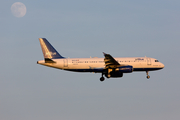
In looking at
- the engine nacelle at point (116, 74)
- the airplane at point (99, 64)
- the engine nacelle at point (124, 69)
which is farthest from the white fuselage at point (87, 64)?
the engine nacelle at point (124, 69)

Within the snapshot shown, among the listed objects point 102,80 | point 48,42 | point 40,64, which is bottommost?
point 102,80

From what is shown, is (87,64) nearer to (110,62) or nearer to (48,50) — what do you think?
(110,62)

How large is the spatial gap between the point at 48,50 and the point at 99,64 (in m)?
13.1

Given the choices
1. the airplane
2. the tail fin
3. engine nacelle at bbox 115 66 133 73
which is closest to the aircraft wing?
the airplane

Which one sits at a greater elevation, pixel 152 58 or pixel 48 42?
pixel 48 42

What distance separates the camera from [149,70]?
68.8 m

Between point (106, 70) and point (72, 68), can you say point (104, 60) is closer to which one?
point (106, 70)

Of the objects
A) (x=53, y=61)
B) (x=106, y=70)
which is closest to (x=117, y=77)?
(x=106, y=70)

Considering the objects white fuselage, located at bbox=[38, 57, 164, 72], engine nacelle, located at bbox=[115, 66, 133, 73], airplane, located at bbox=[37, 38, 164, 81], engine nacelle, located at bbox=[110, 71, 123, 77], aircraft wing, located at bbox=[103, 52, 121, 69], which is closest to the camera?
aircraft wing, located at bbox=[103, 52, 121, 69]

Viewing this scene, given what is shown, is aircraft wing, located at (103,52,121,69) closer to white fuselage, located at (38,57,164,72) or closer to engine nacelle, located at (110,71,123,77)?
engine nacelle, located at (110,71,123,77)

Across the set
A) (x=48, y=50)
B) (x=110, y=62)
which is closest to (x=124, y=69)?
(x=110, y=62)

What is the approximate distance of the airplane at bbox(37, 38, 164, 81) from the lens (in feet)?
207

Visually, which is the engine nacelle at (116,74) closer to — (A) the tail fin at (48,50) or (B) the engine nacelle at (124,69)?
(B) the engine nacelle at (124,69)

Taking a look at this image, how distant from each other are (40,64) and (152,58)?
93.4 ft
